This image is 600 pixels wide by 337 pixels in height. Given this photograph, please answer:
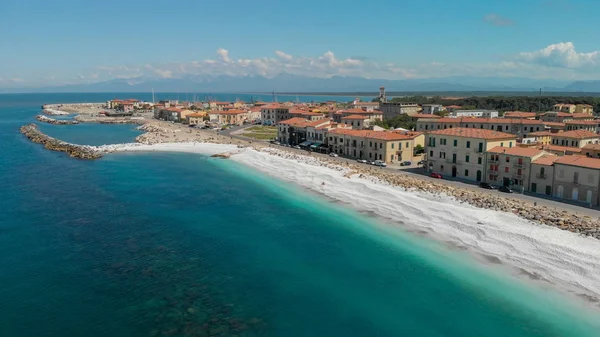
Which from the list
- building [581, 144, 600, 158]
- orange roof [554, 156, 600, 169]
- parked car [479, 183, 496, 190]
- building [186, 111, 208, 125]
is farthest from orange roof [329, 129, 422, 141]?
building [186, 111, 208, 125]

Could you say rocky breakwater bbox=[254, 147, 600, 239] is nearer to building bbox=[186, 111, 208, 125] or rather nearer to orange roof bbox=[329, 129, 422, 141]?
orange roof bbox=[329, 129, 422, 141]

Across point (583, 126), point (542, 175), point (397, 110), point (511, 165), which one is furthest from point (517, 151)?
point (397, 110)

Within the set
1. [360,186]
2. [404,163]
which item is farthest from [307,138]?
[360,186]

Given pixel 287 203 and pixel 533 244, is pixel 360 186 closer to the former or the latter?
pixel 287 203

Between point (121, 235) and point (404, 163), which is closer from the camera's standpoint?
point (121, 235)

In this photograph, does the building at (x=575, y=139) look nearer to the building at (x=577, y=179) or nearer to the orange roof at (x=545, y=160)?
the orange roof at (x=545, y=160)

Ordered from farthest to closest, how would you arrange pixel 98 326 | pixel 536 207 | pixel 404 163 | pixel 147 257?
pixel 404 163
pixel 536 207
pixel 147 257
pixel 98 326

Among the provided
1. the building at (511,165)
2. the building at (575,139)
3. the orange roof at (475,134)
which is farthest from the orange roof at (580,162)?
the building at (575,139)

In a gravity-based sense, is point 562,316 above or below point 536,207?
below

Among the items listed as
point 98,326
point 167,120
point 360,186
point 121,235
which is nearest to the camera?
point 98,326
